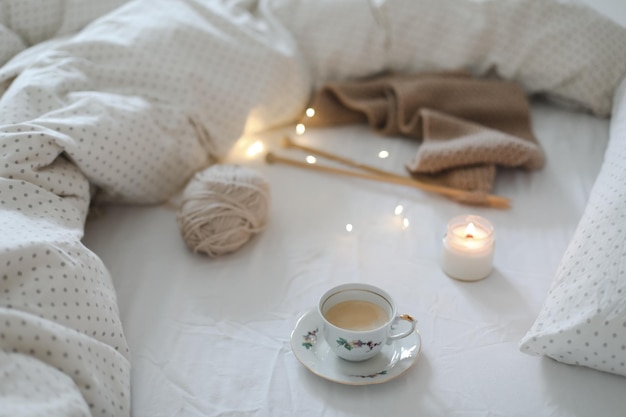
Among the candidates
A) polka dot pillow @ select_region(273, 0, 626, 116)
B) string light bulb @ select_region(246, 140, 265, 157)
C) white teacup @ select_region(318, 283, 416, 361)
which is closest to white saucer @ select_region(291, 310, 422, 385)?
white teacup @ select_region(318, 283, 416, 361)

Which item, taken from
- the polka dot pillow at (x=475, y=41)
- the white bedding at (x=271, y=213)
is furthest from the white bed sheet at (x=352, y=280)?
the polka dot pillow at (x=475, y=41)

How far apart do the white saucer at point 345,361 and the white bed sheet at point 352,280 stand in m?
0.02

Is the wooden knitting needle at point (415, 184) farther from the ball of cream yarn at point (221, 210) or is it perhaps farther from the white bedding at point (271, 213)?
the ball of cream yarn at point (221, 210)

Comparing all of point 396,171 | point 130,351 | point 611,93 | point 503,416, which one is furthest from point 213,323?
point 611,93

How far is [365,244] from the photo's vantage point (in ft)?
3.67

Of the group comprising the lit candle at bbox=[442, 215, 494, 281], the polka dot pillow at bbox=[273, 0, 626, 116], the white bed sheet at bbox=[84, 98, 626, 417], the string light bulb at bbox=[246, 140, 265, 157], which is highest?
the polka dot pillow at bbox=[273, 0, 626, 116]

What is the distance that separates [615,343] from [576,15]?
34.7 inches

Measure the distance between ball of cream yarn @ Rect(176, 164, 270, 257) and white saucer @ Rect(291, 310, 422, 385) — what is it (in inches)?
9.2

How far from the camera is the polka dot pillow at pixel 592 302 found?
795 mm

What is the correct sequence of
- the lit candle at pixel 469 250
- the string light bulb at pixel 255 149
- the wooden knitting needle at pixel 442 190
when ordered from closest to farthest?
1. the lit candle at pixel 469 250
2. the wooden knitting needle at pixel 442 190
3. the string light bulb at pixel 255 149

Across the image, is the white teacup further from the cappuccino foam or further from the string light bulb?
the string light bulb

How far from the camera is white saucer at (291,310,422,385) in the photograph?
32.8 inches

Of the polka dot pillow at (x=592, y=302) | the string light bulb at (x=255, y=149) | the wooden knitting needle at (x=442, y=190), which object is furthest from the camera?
the string light bulb at (x=255, y=149)

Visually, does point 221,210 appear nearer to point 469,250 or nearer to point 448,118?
point 469,250
